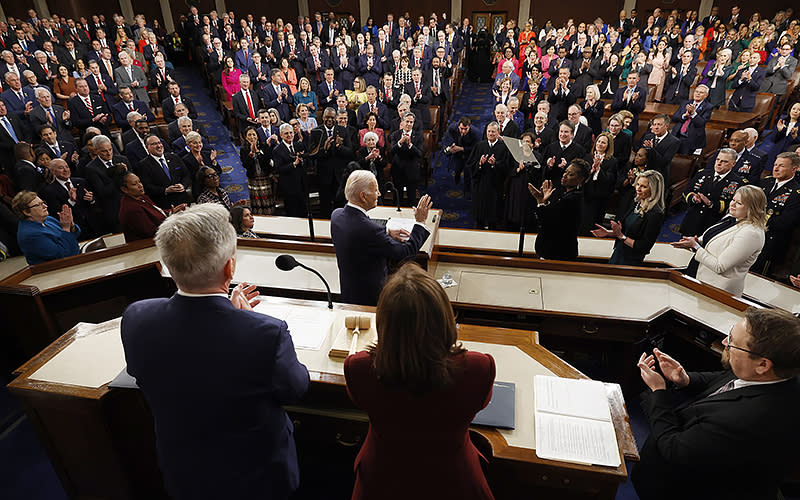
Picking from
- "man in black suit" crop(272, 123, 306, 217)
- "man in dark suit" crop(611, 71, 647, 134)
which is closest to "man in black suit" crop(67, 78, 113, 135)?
"man in black suit" crop(272, 123, 306, 217)

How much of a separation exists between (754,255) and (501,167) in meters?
2.98

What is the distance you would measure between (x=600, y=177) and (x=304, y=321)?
3864 mm

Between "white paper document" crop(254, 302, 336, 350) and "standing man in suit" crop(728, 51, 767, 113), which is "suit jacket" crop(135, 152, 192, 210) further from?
"standing man in suit" crop(728, 51, 767, 113)

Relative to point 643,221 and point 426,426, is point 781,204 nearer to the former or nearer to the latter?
point 643,221

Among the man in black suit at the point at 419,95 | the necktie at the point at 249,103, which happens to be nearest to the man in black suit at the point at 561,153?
Answer: the man in black suit at the point at 419,95

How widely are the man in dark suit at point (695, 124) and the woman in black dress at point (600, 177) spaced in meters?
1.78

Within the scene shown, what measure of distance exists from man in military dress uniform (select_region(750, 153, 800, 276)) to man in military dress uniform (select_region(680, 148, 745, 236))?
0.28 meters

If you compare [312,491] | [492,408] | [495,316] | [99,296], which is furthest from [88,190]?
[492,408]

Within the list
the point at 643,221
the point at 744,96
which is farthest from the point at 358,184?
the point at 744,96

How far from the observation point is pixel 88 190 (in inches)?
201

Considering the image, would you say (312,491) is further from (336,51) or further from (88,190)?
(336,51)

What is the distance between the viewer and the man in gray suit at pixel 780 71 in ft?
27.5

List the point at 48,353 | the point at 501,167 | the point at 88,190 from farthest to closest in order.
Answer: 1. the point at 501,167
2. the point at 88,190
3. the point at 48,353

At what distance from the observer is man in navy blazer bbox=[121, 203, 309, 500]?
1352 mm
